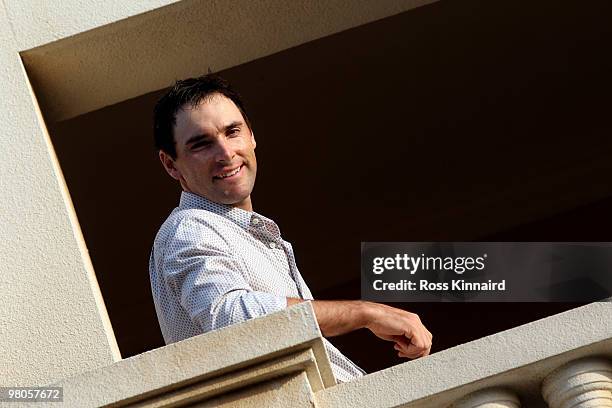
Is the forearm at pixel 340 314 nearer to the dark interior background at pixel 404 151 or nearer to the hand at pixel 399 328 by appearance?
the hand at pixel 399 328

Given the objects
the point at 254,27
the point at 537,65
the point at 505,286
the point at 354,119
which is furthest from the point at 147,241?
the point at 505,286

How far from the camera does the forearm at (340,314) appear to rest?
208 inches

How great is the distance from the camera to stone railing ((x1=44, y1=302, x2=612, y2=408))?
16.4 ft

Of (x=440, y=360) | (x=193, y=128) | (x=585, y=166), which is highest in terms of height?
(x=585, y=166)

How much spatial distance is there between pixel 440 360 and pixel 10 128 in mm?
1552

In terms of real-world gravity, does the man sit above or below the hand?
above

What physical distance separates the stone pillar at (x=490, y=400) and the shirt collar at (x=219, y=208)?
93 cm

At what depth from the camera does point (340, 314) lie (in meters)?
5.28

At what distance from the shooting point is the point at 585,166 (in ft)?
29.3

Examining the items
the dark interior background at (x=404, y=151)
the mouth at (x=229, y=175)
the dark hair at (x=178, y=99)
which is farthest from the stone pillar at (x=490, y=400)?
the dark interior background at (x=404, y=151)

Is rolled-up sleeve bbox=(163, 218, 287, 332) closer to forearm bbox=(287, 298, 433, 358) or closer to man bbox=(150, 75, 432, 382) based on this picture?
man bbox=(150, 75, 432, 382)

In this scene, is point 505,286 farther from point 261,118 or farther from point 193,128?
point 261,118

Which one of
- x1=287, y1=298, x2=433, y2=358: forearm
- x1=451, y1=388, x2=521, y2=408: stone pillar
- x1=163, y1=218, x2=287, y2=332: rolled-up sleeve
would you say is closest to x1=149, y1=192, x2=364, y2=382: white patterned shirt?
x1=163, y1=218, x2=287, y2=332: rolled-up sleeve

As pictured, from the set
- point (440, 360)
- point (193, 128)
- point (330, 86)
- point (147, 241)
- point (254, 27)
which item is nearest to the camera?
point (440, 360)
